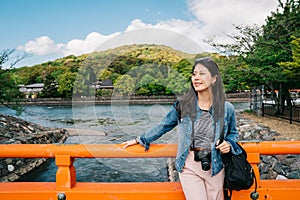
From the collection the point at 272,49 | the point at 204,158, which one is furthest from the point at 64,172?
the point at 272,49

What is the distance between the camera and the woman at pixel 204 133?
1.88 m

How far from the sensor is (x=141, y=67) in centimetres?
213

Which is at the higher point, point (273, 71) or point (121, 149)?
point (273, 71)

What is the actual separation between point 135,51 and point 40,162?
313 inches

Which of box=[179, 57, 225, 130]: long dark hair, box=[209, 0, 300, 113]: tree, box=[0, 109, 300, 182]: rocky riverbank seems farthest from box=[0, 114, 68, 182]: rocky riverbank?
box=[209, 0, 300, 113]: tree

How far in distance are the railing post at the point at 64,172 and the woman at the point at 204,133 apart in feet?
2.78

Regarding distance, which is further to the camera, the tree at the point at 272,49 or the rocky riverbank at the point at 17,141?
the tree at the point at 272,49

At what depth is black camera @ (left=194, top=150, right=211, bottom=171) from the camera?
185 cm

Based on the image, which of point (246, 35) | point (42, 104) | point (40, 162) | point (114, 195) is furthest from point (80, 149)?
point (42, 104)

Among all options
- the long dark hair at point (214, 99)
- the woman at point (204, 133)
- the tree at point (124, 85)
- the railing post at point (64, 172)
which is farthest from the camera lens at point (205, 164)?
the railing post at point (64, 172)

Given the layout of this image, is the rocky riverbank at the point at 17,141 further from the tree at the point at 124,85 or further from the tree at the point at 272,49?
the tree at the point at 272,49

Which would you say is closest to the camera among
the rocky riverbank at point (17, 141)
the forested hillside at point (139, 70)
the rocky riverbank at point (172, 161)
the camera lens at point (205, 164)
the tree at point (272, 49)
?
the camera lens at point (205, 164)

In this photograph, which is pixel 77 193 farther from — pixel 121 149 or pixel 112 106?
pixel 112 106

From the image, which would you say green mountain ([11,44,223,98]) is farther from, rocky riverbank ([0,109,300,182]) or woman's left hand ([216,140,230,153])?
rocky riverbank ([0,109,300,182])
